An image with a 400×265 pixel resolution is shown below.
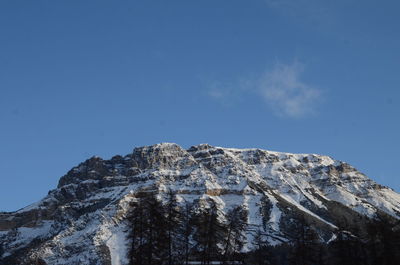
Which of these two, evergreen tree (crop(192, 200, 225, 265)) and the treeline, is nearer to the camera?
the treeline

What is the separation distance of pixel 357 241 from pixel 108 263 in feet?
490

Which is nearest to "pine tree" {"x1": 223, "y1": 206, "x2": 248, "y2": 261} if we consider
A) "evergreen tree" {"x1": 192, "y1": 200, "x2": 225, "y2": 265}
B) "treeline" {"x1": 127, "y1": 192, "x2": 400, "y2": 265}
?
"treeline" {"x1": 127, "y1": 192, "x2": 400, "y2": 265}

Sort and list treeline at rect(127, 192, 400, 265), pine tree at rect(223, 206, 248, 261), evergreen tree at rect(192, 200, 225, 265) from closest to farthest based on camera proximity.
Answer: treeline at rect(127, 192, 400, 265) → evergreen tree at rect(192, 200, 225, 265) → pine tree at rect(223, 206, 248, 261)

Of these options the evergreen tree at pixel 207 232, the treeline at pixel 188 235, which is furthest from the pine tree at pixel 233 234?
the evergreen tree at pixel 207 232

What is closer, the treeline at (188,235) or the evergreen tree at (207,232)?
the treeline at (188,235)

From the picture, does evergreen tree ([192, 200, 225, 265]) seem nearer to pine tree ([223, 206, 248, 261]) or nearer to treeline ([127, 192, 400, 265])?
treeline ([127, 192, 400, 265])

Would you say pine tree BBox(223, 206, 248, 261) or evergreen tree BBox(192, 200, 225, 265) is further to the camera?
pine tree BBox(223, 206, 248, 261)

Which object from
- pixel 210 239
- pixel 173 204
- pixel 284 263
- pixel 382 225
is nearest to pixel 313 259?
pixel 382 225

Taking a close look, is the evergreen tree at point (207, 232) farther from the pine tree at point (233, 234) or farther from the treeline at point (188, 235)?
the pine tree at point (233, 234)

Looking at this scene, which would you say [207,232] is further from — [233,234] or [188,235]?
[233,234]

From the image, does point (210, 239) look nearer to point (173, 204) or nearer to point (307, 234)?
point (173, 204)

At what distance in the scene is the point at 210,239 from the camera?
191 ft

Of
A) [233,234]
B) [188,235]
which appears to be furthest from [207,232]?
[233,234]

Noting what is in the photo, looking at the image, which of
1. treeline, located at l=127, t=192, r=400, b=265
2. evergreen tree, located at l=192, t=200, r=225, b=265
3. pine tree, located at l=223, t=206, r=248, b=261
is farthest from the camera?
pine tree, located at l=223, t=206, r=248, b=261
